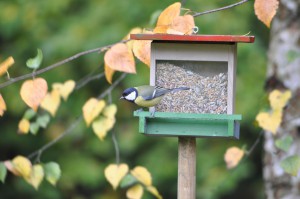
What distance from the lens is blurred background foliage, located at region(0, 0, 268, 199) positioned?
19.3 feet

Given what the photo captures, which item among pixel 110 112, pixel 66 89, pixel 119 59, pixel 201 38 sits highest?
pixel 201 38

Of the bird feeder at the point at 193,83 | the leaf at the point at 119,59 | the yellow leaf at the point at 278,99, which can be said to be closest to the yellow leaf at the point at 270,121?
the yellow leaf at the point at 278,99

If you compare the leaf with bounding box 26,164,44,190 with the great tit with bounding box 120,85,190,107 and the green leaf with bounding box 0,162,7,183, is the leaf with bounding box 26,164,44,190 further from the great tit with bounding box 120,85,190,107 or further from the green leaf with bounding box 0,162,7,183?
the great tit with bounding box 120,85,190,107

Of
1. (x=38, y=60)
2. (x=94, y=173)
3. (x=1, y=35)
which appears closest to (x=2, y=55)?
(x=1, y=35)

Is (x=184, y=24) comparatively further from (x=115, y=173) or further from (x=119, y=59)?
(x=115, y=173)

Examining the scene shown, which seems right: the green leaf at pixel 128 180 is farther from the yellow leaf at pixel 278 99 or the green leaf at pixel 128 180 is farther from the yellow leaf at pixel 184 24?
the yellow leaf at pixel 184 24

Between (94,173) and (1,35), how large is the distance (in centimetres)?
161

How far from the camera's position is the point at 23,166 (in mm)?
3629

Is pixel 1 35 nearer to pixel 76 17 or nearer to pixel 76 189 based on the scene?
pixel 76 17

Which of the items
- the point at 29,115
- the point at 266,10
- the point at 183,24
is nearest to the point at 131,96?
the point at 183,24

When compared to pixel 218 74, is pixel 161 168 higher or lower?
lower

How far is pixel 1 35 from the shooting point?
671cm

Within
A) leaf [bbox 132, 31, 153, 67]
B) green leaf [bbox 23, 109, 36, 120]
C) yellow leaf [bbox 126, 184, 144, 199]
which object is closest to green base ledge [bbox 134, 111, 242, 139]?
leaf [bbox 132, 31, 153, 67]

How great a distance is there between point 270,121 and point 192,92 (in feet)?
1.43
